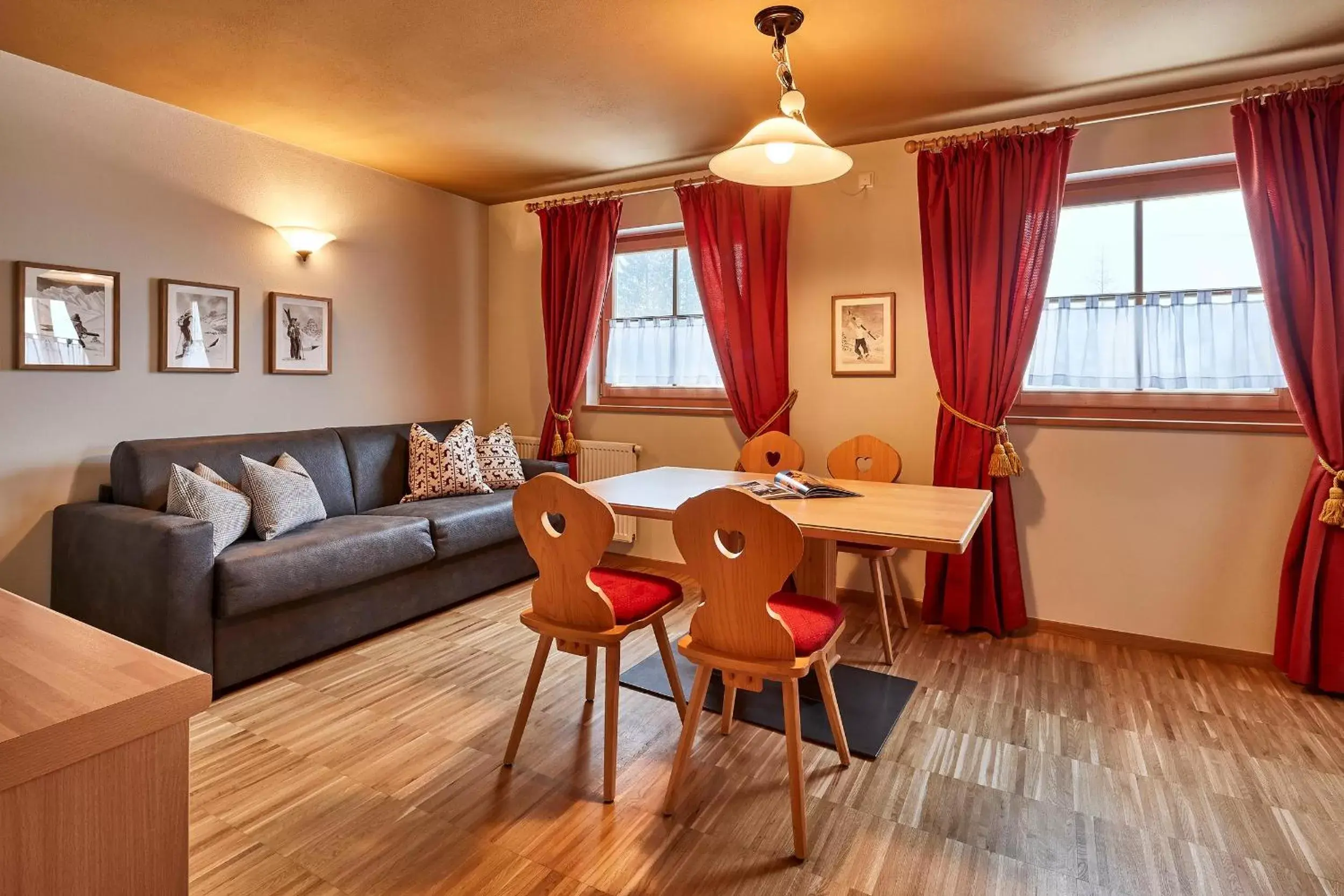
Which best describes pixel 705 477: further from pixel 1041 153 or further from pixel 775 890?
pixel 1041 153

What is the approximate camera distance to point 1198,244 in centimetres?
320

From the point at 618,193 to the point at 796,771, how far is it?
364 centimetres

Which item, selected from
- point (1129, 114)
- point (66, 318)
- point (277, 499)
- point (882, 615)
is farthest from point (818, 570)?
point (66, 318)

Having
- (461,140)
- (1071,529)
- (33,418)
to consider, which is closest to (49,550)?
(33,418)

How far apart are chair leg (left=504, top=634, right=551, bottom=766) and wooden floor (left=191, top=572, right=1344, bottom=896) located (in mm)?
54

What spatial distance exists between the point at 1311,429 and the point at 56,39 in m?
5.05

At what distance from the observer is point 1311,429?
112 inches

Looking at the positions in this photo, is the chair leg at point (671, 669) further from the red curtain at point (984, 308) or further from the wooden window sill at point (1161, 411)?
the wooden window sill at point (1161, 411)

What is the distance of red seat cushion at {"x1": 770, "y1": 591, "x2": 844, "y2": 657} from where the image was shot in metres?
1.95

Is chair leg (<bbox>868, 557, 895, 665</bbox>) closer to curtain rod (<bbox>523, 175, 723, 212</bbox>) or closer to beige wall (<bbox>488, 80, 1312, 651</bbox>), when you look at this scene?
beige wall (<bbox>488, 80, 1312, 651</bbox>)

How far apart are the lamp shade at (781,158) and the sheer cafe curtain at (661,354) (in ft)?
5.52

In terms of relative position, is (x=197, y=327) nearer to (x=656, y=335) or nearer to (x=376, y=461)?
(x=376, y=461)

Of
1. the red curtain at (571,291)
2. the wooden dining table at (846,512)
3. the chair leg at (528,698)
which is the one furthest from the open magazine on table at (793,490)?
the red curtain at (571,291)

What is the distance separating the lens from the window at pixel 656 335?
4.46m
